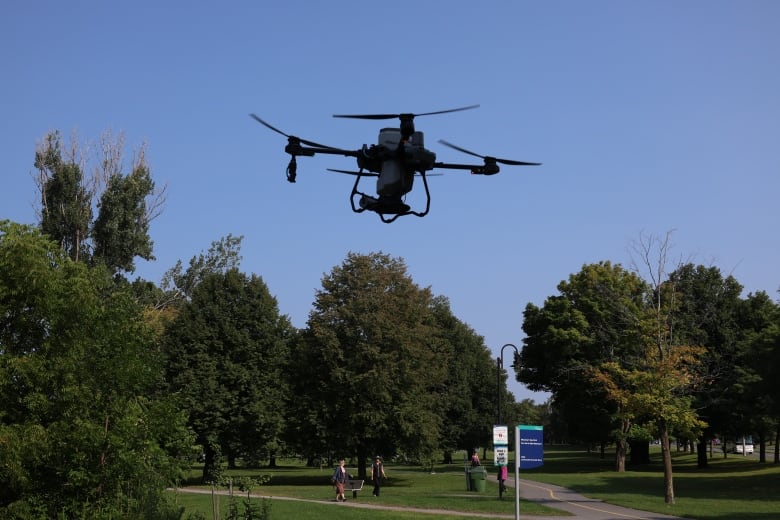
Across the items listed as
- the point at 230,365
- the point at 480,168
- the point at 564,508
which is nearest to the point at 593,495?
the point at 564,508

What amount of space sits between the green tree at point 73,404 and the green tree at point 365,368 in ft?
99.3

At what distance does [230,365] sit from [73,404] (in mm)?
35531

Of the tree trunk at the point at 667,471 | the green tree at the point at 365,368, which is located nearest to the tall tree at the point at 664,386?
the tree trunk at the point at 667,471

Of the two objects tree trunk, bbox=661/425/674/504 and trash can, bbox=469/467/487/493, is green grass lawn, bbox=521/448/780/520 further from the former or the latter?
trash can, bbox=469/467/487/493

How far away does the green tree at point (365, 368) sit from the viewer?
4853 centimetres

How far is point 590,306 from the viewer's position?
62.0 m

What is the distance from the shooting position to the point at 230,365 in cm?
5194

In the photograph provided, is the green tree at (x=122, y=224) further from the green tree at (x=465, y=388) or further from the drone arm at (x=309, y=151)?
the drone arm at (x=309, y=151)

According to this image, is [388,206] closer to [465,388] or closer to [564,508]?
[564,508]

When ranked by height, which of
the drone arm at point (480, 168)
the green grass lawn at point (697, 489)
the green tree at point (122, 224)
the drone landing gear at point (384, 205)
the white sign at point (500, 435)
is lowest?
the green grass lawn at point (697, 489)

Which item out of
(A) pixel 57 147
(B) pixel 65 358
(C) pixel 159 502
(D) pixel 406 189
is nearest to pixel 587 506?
(C) pixel 159 502

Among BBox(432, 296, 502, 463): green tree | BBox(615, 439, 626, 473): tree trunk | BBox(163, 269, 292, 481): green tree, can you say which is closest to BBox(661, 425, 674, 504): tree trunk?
BBox(615, 439, 626, 473): tree trunk

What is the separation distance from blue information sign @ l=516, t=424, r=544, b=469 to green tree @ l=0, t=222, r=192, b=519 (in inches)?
296

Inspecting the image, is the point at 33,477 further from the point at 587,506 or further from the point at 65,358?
the point at 587,506
